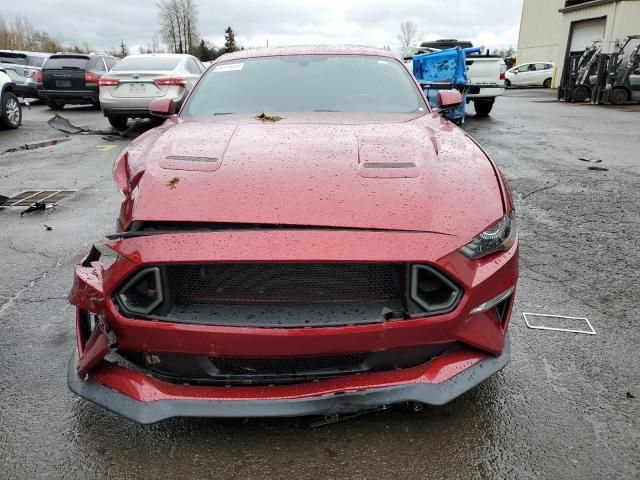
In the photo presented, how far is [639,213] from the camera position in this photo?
16.7 ft

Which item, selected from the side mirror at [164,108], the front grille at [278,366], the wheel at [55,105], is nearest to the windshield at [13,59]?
the wheel at [55,105]

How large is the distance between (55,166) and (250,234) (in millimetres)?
6734

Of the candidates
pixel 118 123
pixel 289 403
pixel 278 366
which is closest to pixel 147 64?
pixel 118 123

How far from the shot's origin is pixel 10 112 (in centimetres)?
1061

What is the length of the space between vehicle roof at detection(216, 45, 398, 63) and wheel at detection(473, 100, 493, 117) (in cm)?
1078

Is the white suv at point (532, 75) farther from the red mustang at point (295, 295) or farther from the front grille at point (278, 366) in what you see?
the front grille at point (278, 366)

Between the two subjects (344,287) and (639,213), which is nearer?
(344,287)

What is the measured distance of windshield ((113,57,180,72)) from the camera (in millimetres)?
10164

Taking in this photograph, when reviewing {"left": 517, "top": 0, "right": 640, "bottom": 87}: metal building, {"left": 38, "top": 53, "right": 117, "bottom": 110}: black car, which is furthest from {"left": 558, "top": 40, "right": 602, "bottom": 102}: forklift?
{"left": 38, "top": 53, "right": 117, "bottom": 110}: black car

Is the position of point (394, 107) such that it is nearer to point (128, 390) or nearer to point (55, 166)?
point (128, 390)

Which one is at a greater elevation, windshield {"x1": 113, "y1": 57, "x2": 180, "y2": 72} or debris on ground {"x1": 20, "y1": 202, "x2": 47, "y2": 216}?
windshield {"x1": 113, "y1": 57, "x2": 180, "y2": 72}

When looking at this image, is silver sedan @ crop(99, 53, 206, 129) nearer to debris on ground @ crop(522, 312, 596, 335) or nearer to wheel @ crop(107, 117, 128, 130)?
wheel @ crop(107, 117, 128, 130)

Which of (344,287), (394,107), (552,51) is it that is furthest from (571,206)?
(552,51)

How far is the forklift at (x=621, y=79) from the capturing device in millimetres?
19031
